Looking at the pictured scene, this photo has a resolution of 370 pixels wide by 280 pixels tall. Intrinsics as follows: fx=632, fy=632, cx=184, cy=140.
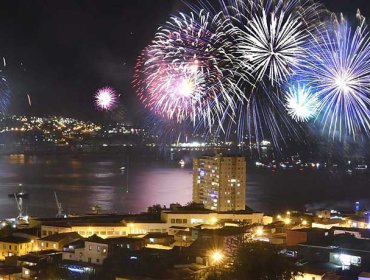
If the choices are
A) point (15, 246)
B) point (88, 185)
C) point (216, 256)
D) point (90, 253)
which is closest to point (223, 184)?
→ point (15, 246)

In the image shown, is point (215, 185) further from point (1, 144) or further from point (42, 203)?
point (1, 144)

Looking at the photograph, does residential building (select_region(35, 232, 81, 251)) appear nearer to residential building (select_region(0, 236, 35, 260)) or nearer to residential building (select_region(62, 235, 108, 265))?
residential building (select_region(0, 236, 35, 260))

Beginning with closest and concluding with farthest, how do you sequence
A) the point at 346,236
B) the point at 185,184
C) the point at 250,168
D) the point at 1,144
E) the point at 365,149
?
the point at 346,236 → the point at 185,184 → the point at 250,168 → the point at 365,149 → the point at 1,144

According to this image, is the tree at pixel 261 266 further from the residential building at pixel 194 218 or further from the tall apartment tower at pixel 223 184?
the tall apartment tower at pixel 223 184

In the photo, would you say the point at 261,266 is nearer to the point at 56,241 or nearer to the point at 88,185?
the point at 56,241

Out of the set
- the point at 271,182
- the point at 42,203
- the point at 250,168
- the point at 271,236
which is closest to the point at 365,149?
the point at 250,168

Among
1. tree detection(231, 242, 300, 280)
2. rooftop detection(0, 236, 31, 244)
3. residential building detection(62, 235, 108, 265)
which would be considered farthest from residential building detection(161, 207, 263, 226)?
tree detection(231, 242, 300, 280)
